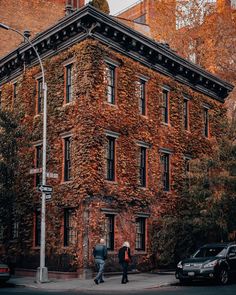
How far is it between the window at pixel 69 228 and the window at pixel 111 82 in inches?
243

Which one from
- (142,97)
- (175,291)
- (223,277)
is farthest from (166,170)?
(175,291)

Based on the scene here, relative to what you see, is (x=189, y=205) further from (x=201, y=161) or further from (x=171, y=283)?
(x=171, y=283)

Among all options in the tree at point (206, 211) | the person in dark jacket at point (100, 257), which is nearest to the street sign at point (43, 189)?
the person in dark jacket at point (100, 257)

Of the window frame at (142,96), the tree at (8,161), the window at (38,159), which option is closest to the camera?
the tree at (8,161)

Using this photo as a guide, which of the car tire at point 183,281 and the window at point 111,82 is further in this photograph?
the window at point 111,82

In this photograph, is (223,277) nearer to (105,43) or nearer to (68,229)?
(68,229)

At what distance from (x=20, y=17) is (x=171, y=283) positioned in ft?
99.9

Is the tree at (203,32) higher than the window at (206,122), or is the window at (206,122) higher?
the tree at (203,32)

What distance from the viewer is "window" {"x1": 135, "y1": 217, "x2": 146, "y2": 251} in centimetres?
2984

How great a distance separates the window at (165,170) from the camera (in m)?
32.7

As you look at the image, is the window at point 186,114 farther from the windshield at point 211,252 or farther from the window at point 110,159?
the windshield at point 211,252

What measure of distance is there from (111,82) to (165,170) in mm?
6679

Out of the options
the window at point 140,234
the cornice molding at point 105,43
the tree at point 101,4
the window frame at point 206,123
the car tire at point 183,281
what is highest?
the tree at point 101,4

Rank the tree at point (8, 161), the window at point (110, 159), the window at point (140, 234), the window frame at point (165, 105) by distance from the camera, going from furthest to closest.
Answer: the window frame at point (165, 105), the window at point (140, 234), the tree at point (8, 161), the window at point (110, 159)
